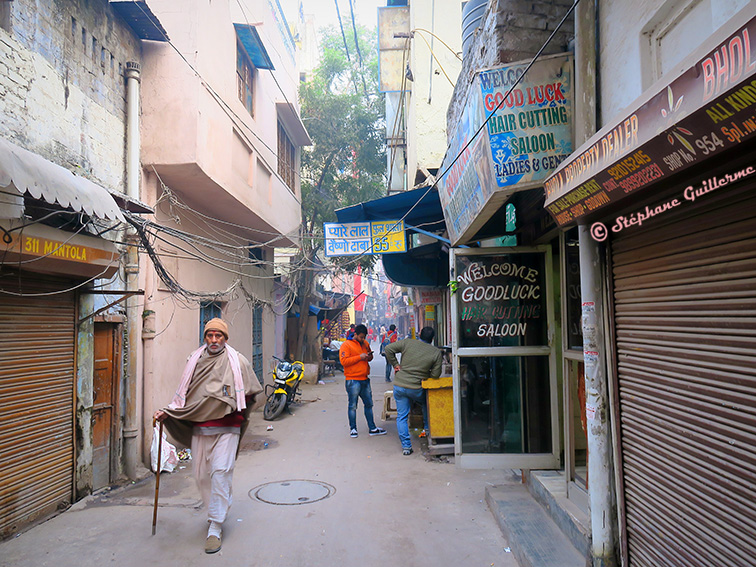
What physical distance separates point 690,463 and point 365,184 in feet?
57.0

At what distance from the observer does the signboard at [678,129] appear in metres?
1.75

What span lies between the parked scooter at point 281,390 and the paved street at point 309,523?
124 inches

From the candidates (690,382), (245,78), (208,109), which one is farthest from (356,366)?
(245,78)

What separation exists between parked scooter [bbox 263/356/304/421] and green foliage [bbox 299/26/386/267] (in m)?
7.19

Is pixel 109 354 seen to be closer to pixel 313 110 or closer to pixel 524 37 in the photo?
pixel 524 37

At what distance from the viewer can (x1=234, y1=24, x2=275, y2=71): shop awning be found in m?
9.80

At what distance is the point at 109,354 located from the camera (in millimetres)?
6434

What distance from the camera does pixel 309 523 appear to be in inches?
189

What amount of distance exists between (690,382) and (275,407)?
893 cm

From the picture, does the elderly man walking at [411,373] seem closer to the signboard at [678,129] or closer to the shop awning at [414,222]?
the shop awning at [414,222]

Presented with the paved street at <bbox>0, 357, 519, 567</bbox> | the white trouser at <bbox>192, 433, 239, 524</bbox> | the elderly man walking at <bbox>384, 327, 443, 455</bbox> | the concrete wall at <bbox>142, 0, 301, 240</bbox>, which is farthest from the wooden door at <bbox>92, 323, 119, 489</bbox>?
the elderly man walking at <bbox>384, 327, 443, 455</bbox>

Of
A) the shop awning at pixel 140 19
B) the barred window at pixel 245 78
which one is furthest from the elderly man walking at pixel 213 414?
the barred window at pixel 245 78

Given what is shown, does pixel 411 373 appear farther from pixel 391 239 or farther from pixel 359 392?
pixel 391 239

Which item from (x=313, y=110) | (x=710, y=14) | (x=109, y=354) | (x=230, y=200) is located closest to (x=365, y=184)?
(x=313, y=110)
